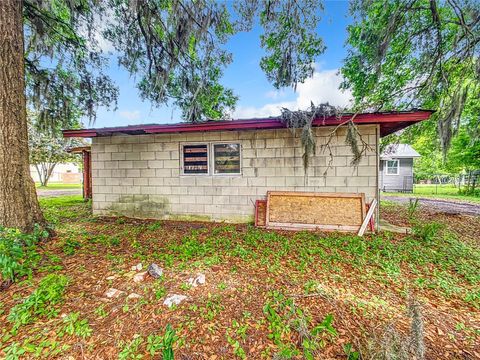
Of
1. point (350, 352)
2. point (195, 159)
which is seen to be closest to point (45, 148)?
point (195, 159)

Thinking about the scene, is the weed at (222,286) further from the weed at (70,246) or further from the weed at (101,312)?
the weed at (70,246)

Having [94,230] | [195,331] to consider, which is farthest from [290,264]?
[94,230]

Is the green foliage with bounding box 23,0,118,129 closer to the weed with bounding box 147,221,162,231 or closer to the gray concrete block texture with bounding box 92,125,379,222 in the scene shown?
the gray concrete block texture with bounding box 92,125,379,222

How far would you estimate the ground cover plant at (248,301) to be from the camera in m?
1.74

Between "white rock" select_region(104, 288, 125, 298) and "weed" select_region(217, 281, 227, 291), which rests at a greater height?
"white rock" select_region(104, 288, 125, 298)

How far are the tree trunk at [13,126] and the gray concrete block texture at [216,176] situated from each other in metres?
2.73

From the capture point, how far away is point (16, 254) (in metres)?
2.65

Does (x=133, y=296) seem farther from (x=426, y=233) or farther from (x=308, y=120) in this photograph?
(x=426, y=233)

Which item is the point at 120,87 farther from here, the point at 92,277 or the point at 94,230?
the point at 92,277

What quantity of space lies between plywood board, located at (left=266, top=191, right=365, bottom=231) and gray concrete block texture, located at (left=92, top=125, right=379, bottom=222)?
19cm

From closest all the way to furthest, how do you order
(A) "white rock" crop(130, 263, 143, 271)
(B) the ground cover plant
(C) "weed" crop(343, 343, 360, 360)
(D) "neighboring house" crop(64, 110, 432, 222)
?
(C) "weed" crop(343, 343, 360, 360), (B) the ground cover plant, (A) "white rock" crop(130, 263, 143, 271), (D) "neighboring house" crop(64, 110, 432, 222)

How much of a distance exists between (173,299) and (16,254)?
212 cm

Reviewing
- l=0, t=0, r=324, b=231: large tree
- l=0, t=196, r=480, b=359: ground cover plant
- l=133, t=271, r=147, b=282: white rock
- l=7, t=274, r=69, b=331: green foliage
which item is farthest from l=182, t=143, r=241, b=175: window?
l=7, t=274, r=69, b=331: green foliage

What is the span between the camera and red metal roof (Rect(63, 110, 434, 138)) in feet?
13.8
